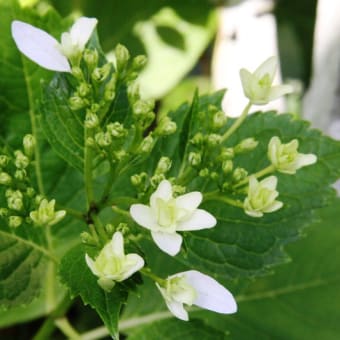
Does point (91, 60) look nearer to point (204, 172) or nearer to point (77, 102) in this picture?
point (77, 102)

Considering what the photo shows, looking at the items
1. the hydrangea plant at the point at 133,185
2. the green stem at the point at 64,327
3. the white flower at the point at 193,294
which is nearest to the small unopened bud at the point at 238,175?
the hydrangea plant at the point at 133,185

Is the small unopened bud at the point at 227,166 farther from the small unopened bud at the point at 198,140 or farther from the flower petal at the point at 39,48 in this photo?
the flower petal at the point at 39,48

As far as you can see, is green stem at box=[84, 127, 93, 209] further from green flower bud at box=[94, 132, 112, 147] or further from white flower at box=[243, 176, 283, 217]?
white flower at box=[243, 176, 283, 217]

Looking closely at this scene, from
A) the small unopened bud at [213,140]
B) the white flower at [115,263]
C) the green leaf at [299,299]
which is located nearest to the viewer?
the white flower at [115,263]

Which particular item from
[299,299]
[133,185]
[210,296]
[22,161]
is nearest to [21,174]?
[22,161]

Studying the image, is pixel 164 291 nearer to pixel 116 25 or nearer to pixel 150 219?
pixel 150 219

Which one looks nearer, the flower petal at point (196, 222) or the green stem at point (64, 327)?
the flower petal at point (196, 222)
